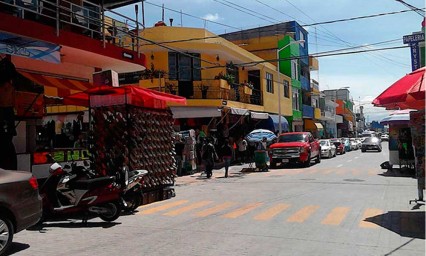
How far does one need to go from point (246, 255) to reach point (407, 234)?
10.2ft

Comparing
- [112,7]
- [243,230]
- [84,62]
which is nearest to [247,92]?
[112,7]

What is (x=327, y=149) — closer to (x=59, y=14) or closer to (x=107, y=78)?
(x=107, y=78)

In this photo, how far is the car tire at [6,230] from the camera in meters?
6.21

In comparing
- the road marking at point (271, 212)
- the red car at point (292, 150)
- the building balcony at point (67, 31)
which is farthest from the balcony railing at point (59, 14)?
the red car at point (292, 150)

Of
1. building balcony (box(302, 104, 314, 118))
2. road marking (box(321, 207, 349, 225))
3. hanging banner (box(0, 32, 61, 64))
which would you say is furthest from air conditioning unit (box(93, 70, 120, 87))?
building balcony (box(302, 104, 314, 118))

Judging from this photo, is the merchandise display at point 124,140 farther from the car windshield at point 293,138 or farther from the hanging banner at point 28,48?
the car windshield at point 293,138

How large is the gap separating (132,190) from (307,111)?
140 ft

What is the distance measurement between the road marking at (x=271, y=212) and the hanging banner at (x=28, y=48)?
6906 millimetres

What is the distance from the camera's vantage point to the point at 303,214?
9.38 meters

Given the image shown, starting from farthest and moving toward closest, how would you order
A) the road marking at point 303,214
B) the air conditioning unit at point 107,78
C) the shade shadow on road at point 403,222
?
the air conditioning unit at point 107,78
the road marking at point 303,214
the shade shadow on road at point 403,222

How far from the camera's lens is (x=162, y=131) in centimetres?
1226

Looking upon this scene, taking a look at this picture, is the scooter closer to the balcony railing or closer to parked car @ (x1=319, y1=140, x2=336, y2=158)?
the balcony railing

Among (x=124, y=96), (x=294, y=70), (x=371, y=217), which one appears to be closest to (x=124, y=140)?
(x=124, y=96)

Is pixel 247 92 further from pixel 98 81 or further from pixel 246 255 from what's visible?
pixel 246 255
